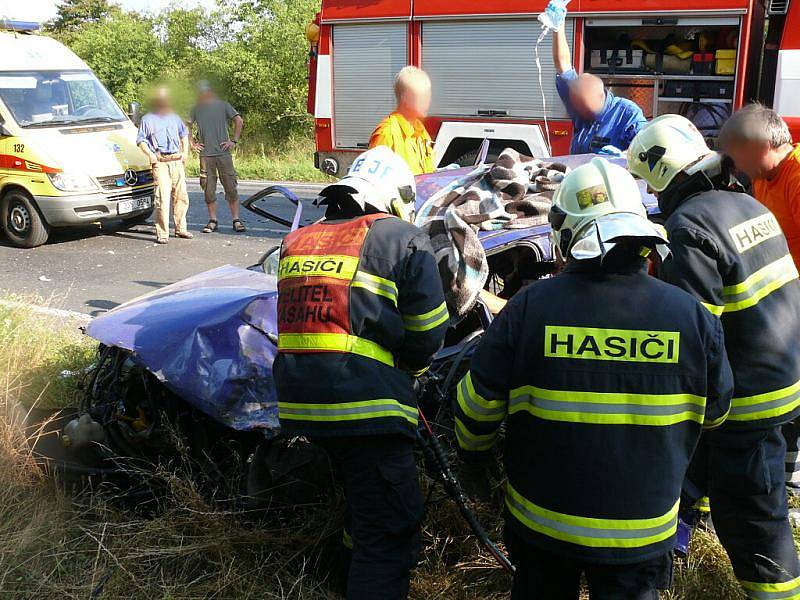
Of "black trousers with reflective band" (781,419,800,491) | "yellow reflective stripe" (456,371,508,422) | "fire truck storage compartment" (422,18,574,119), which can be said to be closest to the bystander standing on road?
"black trousers with reflective band" (781,419,800,491)

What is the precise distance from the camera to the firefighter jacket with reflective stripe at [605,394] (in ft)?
6.70

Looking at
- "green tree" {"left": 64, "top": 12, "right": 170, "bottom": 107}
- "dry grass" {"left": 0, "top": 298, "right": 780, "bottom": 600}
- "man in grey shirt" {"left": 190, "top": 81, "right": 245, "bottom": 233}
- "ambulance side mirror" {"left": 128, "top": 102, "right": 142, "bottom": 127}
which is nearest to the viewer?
"dry grass" {"left": 0, "top": 298, "right": 780, "bottom": 600}

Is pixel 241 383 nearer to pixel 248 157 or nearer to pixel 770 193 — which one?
pixel 770 193

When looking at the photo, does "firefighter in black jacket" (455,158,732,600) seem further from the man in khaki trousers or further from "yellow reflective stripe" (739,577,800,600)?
the man in khaki trousers

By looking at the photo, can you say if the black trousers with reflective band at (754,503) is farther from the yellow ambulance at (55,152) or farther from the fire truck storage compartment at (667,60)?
the yellow ambulance at (55,152)

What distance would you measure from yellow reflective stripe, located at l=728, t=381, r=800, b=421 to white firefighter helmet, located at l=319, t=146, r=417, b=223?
52.1 inches

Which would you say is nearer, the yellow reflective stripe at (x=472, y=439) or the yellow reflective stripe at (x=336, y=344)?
the yellow reflective stripe at (x=472, y=439)

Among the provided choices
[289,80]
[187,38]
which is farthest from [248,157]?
[187,38]

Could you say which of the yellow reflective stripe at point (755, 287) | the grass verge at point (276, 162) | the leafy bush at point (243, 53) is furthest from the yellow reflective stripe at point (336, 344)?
the leafy bush at point (243, 53)

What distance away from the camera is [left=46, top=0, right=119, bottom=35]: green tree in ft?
102

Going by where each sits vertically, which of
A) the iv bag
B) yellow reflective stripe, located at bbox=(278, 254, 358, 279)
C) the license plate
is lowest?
the license plate

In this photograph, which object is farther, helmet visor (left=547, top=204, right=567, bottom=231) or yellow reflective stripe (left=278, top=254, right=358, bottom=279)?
yellow reflective stripe (left=278, top=254, right=358, bottom=279)

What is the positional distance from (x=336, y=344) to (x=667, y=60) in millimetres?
6704

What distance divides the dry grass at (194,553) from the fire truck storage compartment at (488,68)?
6214 millimetres
